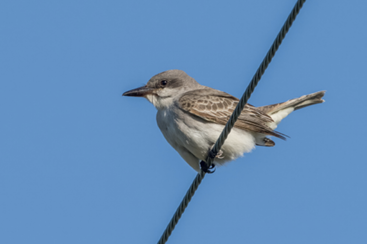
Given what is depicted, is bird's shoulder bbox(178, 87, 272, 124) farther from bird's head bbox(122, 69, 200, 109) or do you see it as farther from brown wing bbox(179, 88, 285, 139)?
bird's head bbox(122, 69, 200, 109)

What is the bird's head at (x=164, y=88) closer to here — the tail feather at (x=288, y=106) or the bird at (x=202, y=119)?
the bird at (x=202, y=119)

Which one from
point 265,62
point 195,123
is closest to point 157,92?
point 195,123

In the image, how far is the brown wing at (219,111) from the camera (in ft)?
29.1

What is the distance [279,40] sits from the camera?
509 centimetres

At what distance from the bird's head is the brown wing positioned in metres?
0.36

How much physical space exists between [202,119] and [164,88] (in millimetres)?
1387

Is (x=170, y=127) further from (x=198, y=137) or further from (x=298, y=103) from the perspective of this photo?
(x=298, y=103)

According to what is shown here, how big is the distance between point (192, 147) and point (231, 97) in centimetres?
183

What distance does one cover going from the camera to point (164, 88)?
991cm

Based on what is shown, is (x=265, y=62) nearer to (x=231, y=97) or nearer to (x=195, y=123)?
(x=195, y=123)

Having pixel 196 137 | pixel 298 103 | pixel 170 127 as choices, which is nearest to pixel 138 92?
pixel 170 127

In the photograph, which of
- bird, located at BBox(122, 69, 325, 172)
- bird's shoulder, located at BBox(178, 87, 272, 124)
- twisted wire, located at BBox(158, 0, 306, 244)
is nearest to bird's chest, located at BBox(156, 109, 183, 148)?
bird, located at BBox(122, 69, 325, 172)

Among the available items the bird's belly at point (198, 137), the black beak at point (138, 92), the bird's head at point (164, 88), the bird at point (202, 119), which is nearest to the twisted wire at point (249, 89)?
the bird's belly at point (198, 137)

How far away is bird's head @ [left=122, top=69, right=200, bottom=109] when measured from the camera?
966cm
